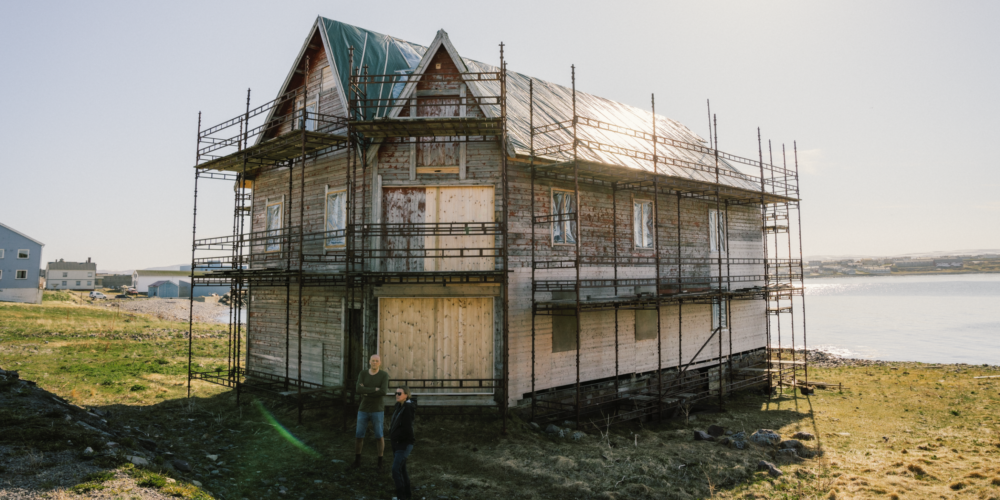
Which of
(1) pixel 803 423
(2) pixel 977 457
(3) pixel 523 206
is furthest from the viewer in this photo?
(1) pixel 803 423

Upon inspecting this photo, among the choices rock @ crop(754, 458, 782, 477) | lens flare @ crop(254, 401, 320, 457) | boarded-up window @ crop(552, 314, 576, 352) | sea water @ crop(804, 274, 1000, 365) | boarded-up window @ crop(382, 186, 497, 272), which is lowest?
sea water @ crop(804, 274, 1000, 365)

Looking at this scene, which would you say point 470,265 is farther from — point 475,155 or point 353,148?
point 353,148

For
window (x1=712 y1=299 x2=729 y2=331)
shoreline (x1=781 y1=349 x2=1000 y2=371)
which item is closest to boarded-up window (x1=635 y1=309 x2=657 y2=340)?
window (x1=712 y1=299 x2=729 y2=331)

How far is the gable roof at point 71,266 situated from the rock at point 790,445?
119m

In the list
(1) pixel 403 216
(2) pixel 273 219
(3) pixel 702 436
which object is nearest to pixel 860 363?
(3) pixel 702 436

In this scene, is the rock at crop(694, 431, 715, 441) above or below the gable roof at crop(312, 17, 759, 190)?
below

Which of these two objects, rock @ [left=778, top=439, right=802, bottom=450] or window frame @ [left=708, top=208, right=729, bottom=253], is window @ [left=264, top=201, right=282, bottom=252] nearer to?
rock @ [left=778, top=439, right=802, bottom=450]

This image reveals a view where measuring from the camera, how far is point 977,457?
39.4 ft

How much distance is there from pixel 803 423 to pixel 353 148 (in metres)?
16.2

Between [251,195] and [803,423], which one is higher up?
[251,195]

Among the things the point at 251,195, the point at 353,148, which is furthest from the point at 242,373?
the point at 353,148

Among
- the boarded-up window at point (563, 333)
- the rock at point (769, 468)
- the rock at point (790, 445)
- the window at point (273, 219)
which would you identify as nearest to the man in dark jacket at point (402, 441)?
the boarded-up window at point (563, 333)

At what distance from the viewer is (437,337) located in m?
14.1

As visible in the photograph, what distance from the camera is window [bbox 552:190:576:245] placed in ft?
51.4
